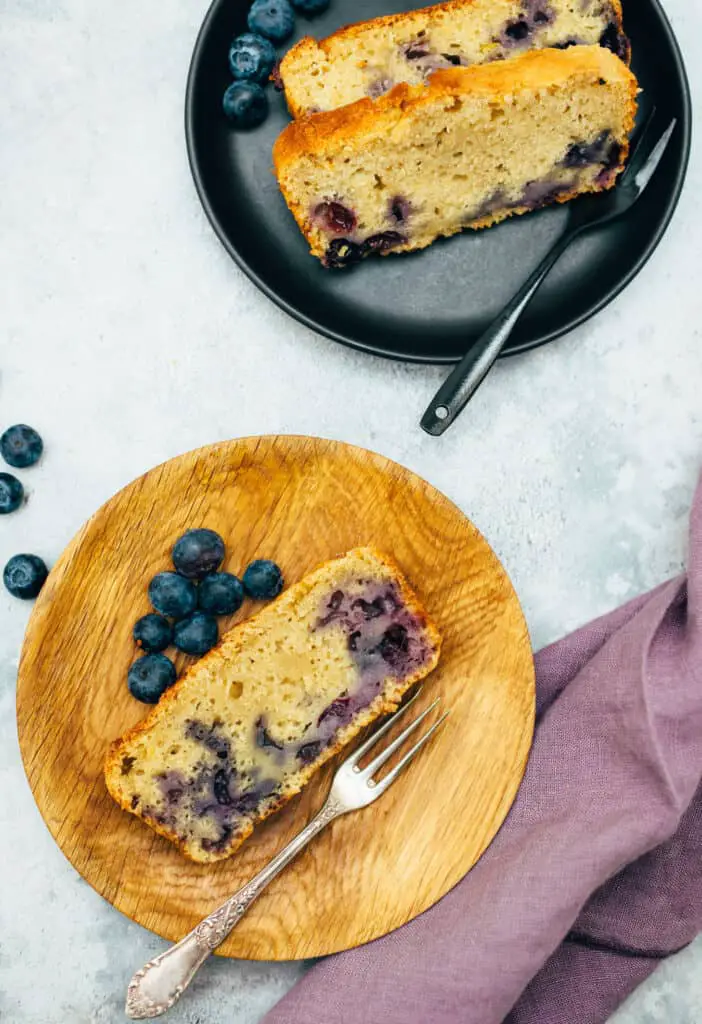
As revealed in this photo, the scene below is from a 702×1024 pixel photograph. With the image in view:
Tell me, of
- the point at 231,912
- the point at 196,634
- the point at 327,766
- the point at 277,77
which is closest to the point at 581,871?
the point at 327,766

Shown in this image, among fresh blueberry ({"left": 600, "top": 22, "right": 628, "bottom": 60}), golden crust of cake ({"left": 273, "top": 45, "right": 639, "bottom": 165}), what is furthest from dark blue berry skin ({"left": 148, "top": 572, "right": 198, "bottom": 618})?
fresh blueberry ({"left": 600, "top": 22, "right": 628, "bottom": 60})

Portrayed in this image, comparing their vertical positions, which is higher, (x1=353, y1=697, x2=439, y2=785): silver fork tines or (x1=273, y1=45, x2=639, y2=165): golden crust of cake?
(x1=273, y1=45, x2=639, y2=165): golden crust of cake

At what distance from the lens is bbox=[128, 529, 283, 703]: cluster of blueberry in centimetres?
256

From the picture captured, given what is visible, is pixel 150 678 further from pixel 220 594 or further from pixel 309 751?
pixel 309 751

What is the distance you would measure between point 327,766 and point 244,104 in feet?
5.96

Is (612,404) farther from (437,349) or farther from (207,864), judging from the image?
(207,864)

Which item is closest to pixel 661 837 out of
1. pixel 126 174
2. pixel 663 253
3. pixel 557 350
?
pixel 557 350

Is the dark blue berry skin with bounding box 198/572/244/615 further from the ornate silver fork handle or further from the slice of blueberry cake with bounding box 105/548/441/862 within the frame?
the ornate silver fork handle

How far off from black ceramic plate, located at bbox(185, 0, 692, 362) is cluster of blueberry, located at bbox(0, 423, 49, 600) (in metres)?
0.81

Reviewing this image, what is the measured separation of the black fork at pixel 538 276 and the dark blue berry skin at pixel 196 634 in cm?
80

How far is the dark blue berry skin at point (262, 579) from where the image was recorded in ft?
8.53

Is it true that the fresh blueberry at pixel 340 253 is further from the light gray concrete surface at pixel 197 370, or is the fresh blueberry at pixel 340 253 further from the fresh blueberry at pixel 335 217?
the light gray concrete surface at pixel 197 370

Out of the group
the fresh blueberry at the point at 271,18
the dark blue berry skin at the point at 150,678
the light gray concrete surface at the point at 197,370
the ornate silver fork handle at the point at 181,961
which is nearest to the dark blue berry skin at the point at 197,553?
the dark blue berry skin at the point at 150,678

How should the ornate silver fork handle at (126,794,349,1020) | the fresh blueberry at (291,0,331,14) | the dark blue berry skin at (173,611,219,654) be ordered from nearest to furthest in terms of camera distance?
the ornate silver fork handle at (126,794,349,1020), the dark blue berry skin at (173,611,219,654), the fresh blueberry at (291,0,331,14)
